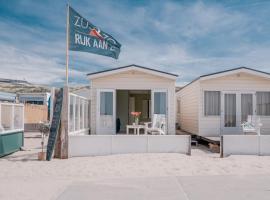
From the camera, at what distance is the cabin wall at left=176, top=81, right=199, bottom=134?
11984 mm

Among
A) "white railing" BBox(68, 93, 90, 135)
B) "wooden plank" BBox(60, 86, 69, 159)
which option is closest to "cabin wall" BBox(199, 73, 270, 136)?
"white railing" BBox(68, 93, 90, 135)

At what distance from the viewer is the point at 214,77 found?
11.3 m

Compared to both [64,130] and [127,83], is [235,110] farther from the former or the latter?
[64,130]

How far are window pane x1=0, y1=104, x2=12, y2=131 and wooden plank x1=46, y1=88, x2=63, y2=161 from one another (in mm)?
1656

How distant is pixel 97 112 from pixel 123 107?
4187 mm

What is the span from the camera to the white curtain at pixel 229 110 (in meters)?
11.4

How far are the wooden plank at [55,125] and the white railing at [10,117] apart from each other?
1594mm

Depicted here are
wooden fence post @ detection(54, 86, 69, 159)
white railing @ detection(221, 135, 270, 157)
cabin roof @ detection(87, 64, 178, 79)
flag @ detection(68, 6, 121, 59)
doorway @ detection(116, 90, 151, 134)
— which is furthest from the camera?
doorway @ detection(116, 90, 151, 134)

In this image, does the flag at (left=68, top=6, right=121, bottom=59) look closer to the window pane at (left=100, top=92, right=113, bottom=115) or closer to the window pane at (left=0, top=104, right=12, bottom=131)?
the window pane at (left=0, top=104, right=12, bottom=131)

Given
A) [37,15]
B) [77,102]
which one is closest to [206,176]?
[77,102]

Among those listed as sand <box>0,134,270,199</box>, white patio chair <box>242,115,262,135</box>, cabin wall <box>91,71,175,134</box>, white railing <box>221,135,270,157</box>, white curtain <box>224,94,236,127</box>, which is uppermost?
cabin wall <box>91,71,175,134</box>

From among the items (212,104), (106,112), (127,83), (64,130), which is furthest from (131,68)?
(64,130)

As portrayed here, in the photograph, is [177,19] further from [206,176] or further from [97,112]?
[206,176]

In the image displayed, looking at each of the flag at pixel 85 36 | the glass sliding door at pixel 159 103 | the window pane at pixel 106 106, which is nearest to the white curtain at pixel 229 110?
the glass sliding door at pixel 159 103
